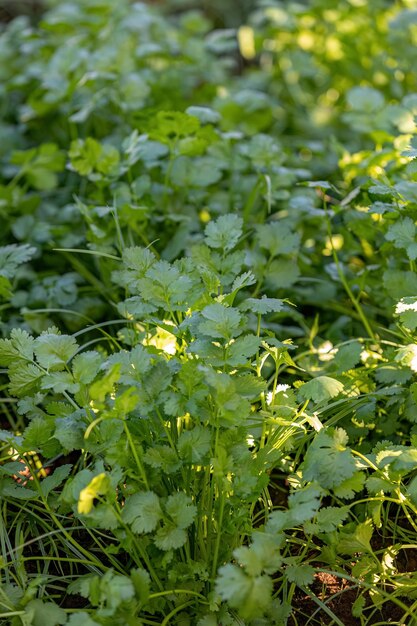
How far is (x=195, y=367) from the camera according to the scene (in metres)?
1.12

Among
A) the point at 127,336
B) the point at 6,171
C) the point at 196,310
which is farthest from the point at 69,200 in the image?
the point at 196,310

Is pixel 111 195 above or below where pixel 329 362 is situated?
above

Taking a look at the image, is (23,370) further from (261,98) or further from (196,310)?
(261,98)

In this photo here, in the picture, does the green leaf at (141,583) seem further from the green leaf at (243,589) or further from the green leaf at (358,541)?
the green leaf at (358,541)

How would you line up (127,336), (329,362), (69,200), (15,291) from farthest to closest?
(69,200)
(15,291)
(329,362)
(127,336)

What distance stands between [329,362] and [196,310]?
1.31 ft

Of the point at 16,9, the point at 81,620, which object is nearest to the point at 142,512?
the point at 81,620

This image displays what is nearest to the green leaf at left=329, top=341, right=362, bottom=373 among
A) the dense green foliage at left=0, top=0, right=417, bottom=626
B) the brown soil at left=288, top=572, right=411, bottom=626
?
the dense green foliage at left=0, top=0, right=417, bottom=626

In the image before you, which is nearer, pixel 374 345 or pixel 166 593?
pixel 166 593

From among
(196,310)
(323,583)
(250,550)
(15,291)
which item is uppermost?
(196,310)

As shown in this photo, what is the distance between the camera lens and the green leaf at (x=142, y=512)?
1052 mm

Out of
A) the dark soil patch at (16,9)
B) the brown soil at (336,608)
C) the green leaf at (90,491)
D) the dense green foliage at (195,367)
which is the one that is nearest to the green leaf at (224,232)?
the dense green foliage at (195,367)

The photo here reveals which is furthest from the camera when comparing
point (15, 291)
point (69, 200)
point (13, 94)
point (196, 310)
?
point (13, 94)

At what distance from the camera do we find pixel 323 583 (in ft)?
4.03
